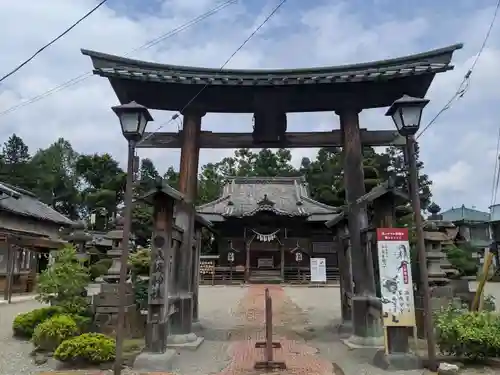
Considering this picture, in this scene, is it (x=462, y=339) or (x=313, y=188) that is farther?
(x=313, y=188)

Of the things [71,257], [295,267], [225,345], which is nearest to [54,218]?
[295,267]

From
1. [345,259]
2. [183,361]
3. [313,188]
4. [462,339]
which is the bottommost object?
[183,361]

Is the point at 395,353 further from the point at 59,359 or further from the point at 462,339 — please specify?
the point at 59,359

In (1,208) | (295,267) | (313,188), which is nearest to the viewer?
(1,208)

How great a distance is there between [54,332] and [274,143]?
5.99 m

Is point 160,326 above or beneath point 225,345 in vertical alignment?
above

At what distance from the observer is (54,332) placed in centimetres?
819

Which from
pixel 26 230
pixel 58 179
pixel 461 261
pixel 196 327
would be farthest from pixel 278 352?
pixel 58 179

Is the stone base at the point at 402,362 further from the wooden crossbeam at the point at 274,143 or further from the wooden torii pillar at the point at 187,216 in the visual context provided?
the wooden crossbeam at the point at 274,143

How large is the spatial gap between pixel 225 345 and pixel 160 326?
2.47 m

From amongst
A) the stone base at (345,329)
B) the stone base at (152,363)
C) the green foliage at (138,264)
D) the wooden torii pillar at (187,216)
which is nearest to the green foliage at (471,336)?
the stone base at (345,329)

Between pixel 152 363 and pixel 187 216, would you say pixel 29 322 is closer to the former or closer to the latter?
pixel 187 216

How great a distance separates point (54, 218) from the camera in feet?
98.8

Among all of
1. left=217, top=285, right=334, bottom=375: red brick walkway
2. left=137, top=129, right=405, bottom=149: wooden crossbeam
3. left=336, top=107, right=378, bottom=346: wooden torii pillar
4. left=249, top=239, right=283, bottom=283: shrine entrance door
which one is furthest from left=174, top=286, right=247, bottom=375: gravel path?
left=249, top=239, right=283, bottom=283: shrine entrance door
